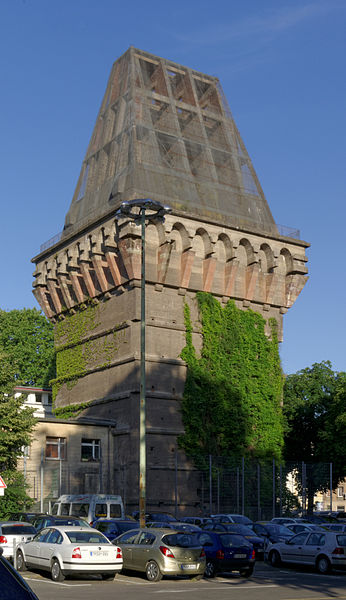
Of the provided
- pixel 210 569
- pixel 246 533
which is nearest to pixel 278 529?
pixel 246 533

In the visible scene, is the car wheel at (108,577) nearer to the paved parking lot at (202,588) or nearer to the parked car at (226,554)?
the paved parking lot at (202,588)

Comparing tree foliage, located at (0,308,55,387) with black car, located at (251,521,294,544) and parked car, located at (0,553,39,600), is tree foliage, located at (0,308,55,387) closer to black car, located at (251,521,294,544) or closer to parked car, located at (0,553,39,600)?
black car, located at (251,521,294,544)

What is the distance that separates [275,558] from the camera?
30422 mm

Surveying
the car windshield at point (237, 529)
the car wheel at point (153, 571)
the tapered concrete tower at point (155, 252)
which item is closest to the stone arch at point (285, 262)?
the tapered concrete tower at point (155, 252)

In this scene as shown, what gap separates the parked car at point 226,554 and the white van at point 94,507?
1151 cm

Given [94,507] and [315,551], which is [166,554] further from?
[94,507]

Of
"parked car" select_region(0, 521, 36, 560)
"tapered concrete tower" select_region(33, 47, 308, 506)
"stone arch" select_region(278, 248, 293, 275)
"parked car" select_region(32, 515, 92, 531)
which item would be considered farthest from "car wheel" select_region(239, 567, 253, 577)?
"stone arch" select_region(278, 248, 293, 275)

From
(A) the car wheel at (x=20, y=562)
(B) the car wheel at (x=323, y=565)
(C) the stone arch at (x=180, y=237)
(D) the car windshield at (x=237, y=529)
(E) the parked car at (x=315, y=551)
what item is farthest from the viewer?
(C) the stone arch at (x=180, y=237)

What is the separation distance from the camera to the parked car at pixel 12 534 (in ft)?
89.3

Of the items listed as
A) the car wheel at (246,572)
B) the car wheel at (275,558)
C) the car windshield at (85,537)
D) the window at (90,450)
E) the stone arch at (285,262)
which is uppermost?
the stone arch at (285,262)

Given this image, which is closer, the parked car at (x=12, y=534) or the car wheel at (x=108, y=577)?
the car wheel at (x=108, y=577)

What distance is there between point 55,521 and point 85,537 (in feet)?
17.4

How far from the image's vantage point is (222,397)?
56.6 m

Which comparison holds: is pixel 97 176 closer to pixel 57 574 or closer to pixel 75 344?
pixel 75 344
